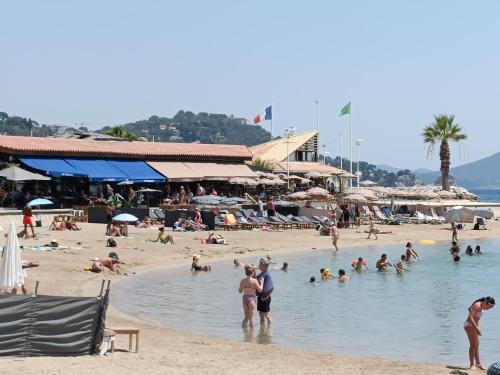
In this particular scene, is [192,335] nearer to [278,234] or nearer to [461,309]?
[461,309]

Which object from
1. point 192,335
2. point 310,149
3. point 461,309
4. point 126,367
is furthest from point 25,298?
point 310,149

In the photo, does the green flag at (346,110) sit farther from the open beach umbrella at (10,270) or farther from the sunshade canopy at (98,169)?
the open beach umbrella at (10,270)

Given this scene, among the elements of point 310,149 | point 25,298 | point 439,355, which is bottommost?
point 439,355

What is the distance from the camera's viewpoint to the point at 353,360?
15.0 m

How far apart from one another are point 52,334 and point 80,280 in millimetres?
10640

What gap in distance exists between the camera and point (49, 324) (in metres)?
13.1

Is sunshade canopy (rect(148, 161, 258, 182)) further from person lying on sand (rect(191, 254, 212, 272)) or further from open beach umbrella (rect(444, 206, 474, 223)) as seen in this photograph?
person lying on sand (rect(191, 254, 212, 272))

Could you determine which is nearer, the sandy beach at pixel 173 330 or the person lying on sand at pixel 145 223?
the sandy beach at pixel 173 330

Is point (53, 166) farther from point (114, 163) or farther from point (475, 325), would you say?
point (475, 325)

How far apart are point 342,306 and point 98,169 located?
26.3 meters

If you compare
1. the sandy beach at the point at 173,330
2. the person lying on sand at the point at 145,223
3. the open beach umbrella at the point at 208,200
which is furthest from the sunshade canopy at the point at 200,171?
the sandy beach at the point at 173,330

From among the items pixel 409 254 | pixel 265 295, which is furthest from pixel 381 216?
pixel 265 295

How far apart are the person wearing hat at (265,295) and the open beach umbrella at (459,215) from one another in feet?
118

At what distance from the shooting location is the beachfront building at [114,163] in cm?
4458
